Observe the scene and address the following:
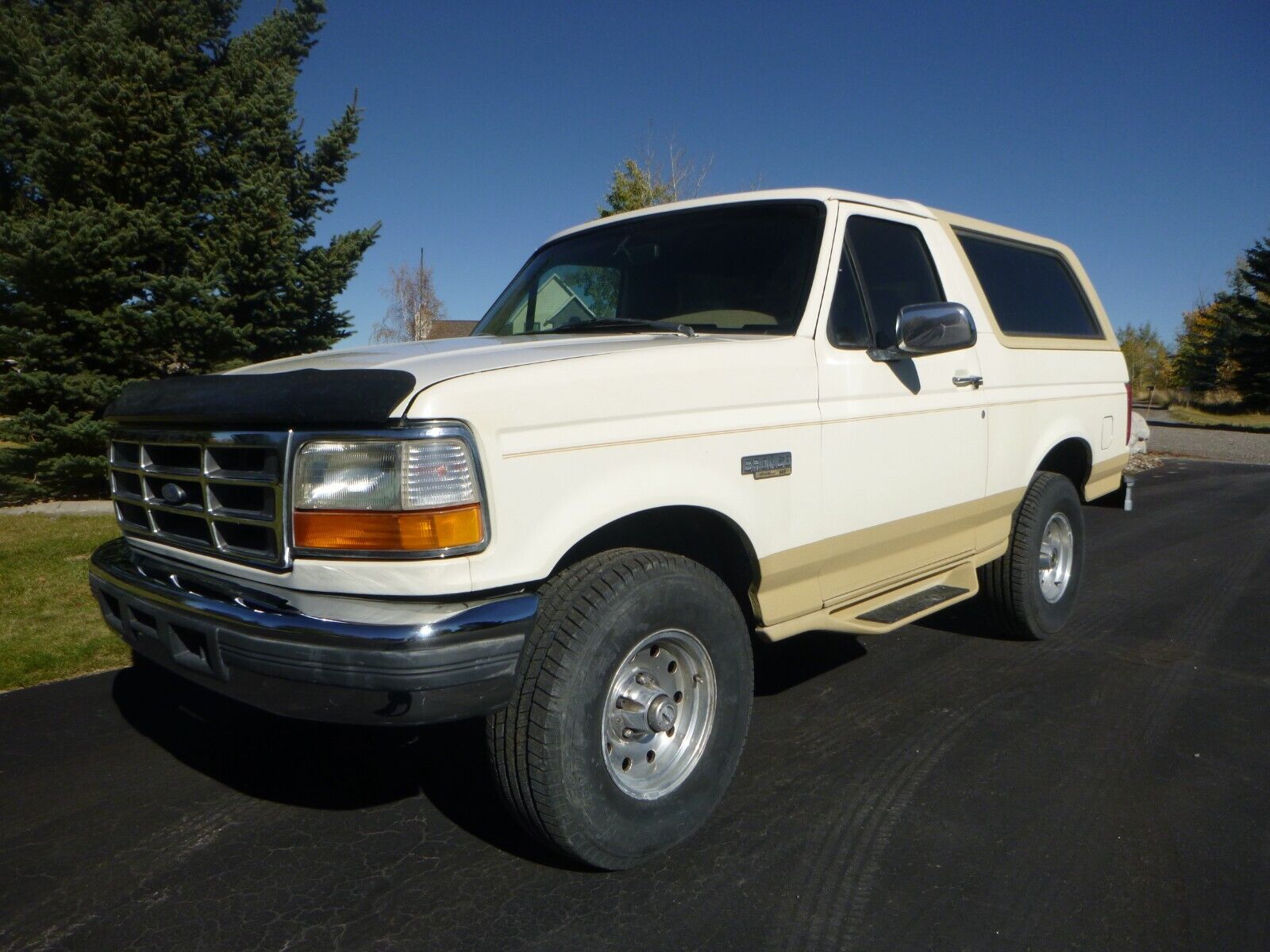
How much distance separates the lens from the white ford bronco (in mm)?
2279

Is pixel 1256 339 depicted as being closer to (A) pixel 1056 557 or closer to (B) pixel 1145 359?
(B) pixel 1145 359

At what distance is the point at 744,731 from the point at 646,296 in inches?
71.0

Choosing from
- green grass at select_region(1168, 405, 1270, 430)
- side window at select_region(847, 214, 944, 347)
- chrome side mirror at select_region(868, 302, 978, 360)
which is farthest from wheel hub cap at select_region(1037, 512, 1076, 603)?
green grass at select_region(1168, 405, 1270, 430)

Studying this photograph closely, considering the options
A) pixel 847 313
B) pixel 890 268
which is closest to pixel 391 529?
pixel 847 313

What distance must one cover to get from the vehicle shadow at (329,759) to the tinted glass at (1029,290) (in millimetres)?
3231

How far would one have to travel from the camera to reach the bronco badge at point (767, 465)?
299cm

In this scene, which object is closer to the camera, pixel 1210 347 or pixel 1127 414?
pixel 1127 414

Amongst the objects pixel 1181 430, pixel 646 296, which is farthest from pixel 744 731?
pixel 1181 430

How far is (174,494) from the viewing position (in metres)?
2.80

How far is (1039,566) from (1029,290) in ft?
4.86

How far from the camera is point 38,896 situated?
2600 millimetres

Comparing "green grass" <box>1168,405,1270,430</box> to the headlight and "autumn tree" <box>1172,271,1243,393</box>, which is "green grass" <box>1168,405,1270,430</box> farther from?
the headlight

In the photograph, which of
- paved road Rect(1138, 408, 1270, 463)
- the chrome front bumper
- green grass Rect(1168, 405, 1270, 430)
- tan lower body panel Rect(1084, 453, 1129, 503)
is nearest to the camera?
the chrome front bumper

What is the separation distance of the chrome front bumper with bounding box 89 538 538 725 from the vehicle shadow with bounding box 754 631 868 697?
2.16m
